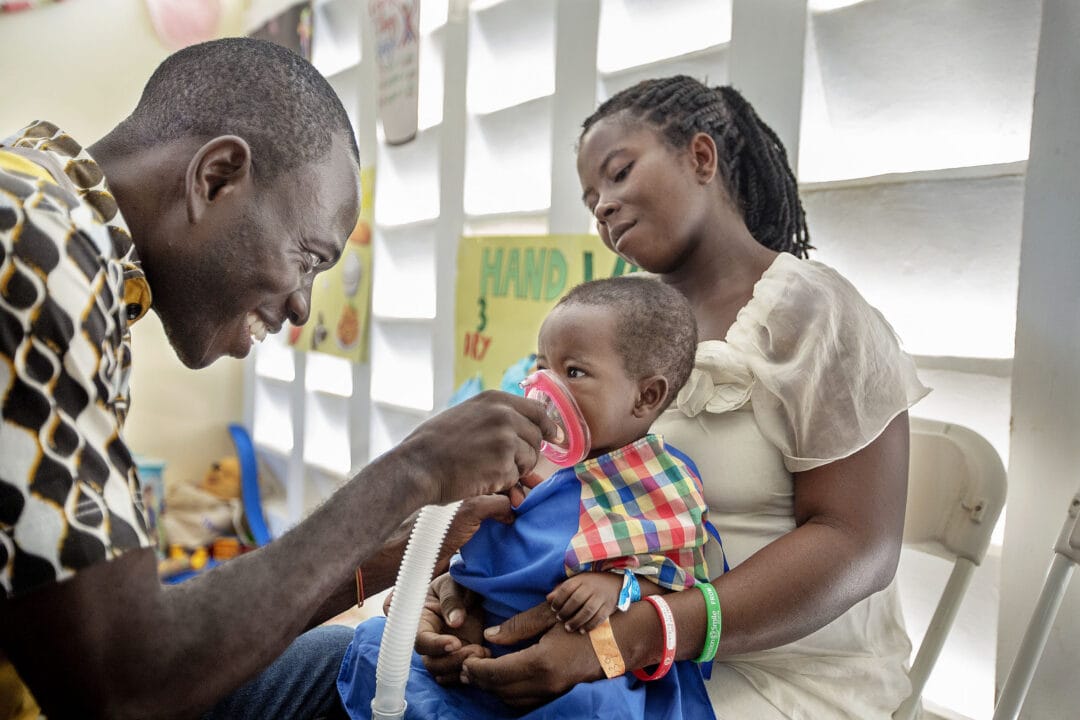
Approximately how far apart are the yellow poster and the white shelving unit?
57 centimetres

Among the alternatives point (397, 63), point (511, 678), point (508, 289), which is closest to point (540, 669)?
point (511, 678)

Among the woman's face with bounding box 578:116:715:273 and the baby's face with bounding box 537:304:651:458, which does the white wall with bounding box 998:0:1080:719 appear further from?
the baby's face with bounding box 537:304:651:458

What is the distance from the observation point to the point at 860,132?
1550mm

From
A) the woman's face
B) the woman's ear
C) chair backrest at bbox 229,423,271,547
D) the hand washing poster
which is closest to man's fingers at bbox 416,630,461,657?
the woman's face

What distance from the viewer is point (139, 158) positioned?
93cm

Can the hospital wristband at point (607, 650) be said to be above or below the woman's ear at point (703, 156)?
below

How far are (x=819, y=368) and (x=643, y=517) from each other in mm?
300

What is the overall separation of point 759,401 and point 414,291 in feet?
6.65

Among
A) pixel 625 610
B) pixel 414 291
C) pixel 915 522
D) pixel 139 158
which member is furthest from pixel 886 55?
pixel 414 291

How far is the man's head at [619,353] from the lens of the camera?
117 cm

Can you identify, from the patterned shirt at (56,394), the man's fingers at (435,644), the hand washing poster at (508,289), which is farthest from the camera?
the hand washing poster at (508,289)

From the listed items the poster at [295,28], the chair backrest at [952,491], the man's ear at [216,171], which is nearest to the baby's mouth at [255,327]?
the man's ear at [216,171]

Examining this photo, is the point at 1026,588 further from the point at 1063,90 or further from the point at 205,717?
the point at 205,717

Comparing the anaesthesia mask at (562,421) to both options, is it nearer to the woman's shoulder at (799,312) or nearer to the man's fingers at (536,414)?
the man's fingers at (536,414)
